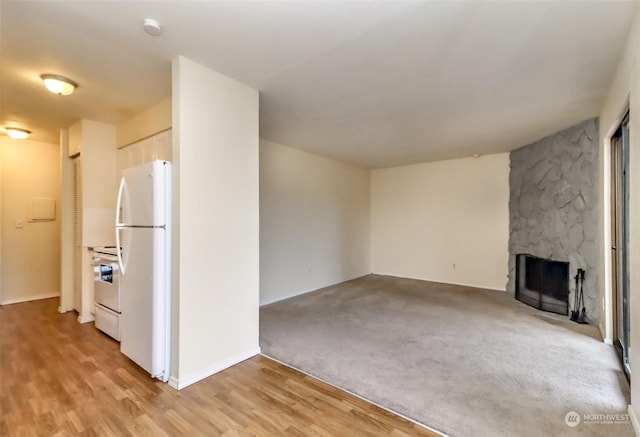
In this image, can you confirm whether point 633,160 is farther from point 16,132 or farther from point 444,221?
point 16,132

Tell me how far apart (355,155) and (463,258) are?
2988mm

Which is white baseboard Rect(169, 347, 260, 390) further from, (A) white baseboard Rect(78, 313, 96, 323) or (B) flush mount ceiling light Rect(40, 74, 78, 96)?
(B) flush mount ceiling light Rect(40, 74, 78, 96)

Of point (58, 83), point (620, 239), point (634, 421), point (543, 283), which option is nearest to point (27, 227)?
point (58, 83)

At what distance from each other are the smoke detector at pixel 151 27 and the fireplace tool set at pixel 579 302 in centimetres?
508

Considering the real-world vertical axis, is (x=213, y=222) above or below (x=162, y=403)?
above

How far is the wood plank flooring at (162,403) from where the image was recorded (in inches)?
70.3

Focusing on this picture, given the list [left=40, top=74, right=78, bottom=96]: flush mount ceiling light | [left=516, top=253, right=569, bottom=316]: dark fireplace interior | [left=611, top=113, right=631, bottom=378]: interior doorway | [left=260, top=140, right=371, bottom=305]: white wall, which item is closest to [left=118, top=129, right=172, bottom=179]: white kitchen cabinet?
[left=40, top=74, right=78, bottom=96]: flush mount ceiling light

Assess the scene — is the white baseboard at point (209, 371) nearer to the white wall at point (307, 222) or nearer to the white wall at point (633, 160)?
the white wall at point (307, 222)

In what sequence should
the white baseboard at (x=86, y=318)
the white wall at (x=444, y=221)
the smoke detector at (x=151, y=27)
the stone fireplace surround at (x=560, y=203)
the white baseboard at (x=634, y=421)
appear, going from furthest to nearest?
the white wall at (x=444, y=221) < the white baseboard at (x=86, y=318) < the stone fireplace surround at (x=560, y=203) < the smoke detector at (x=151, y=27) < the white baseboard at (x=634, y=421)

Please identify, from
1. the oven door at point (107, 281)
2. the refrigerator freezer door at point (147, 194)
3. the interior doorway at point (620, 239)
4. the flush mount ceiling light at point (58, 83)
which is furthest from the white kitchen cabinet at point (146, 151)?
the interior doorway at point (620, 239)

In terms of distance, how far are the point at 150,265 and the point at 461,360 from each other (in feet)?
9.41

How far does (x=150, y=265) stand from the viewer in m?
2.33

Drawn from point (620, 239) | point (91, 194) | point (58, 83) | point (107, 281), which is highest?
point (58, 83)

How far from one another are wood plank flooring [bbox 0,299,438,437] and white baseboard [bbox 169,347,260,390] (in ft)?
0.15
